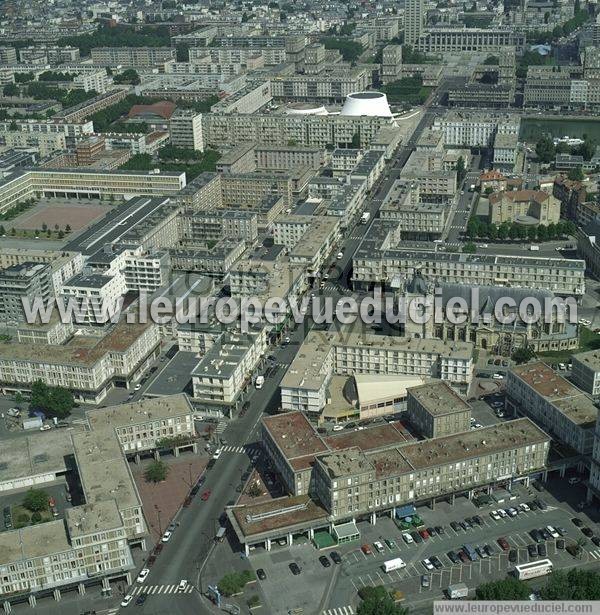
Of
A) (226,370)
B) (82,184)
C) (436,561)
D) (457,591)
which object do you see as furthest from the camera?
(82,184)

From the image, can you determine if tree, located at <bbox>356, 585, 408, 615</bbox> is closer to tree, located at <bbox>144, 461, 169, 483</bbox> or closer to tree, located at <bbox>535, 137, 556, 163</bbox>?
tree, located at <bbox>144, 461, 169, 483</bbox>

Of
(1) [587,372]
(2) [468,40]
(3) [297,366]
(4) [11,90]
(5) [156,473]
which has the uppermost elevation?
(2) [468,40]

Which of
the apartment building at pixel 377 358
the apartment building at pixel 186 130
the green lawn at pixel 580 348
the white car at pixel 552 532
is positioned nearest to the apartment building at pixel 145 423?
the apartment building at pixel 377 358

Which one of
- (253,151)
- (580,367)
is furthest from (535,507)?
(253,151)

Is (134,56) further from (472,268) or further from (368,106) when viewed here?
(472,268)

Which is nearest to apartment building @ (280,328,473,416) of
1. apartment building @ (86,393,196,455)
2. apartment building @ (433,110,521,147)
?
apartment building @ (86,393,196,455)

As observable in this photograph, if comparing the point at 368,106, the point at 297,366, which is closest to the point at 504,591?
the point at 297,366

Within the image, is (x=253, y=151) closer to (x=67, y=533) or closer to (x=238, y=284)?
(x=238, y=284)
